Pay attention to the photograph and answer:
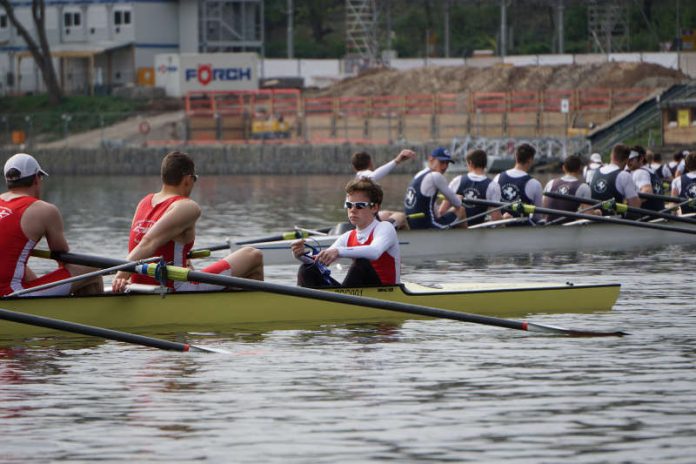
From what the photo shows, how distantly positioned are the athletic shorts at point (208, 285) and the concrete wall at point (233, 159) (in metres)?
49.2

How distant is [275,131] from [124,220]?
34342 mm

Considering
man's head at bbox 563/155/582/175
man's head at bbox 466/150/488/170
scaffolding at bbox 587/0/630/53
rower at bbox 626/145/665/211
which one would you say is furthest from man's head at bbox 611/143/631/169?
scaffolding at bbox 587/0/630/53

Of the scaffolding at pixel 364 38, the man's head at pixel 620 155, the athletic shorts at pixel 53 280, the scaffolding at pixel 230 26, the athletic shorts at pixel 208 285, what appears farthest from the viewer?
the scaffolding at pixel 230 26

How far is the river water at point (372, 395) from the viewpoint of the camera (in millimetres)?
9750

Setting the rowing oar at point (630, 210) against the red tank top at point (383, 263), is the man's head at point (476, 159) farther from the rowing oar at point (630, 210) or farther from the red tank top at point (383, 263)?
the red tank top at point (383, 263)

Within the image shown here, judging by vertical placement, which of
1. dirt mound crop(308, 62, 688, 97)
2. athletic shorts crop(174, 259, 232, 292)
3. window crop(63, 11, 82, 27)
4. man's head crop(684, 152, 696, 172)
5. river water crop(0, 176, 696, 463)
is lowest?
river water crop(0, 176, 696, 463)

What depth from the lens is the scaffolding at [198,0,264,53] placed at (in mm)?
82125

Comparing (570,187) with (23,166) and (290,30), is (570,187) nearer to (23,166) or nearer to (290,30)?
(23,166)

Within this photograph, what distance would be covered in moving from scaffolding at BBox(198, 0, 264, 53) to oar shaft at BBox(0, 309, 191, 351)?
69.6 metres

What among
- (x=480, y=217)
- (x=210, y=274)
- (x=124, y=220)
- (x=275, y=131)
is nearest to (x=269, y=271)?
(x=480, y=217)

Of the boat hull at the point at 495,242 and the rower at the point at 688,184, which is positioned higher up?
the rower at the point at 688,184

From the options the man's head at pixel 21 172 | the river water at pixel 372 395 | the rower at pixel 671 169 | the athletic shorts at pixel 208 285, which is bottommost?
the river water at pixel 372 395

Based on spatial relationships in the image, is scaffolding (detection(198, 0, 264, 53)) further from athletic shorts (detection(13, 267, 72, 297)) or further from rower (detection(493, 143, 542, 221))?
athletic shorts (detection(13, 267, 72, 297))

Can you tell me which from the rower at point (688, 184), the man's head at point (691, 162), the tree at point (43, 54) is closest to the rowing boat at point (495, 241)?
the rower at point (688, 184)
